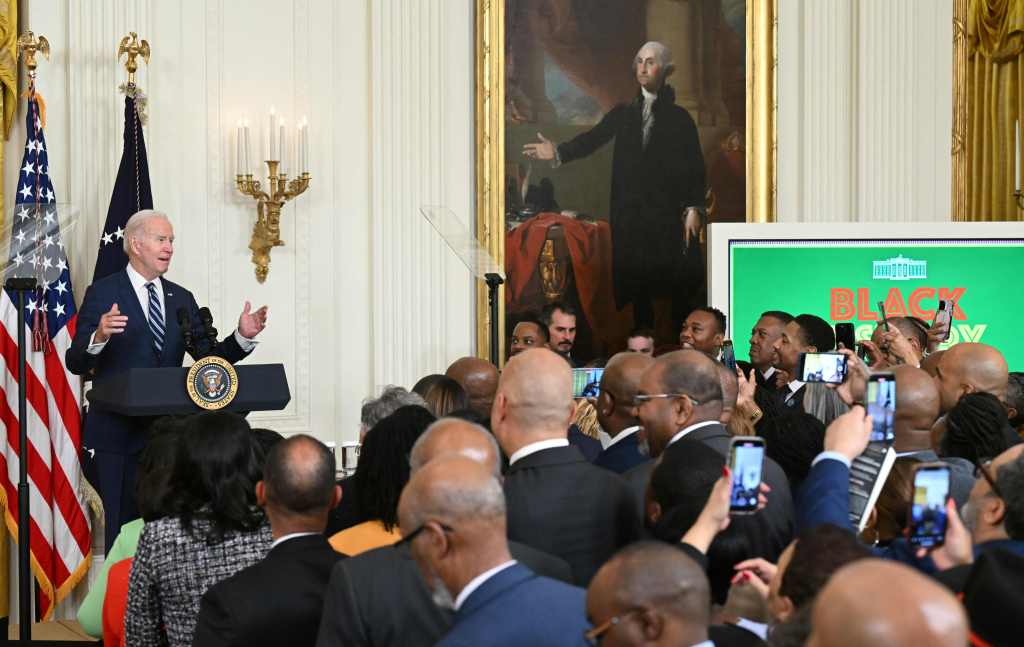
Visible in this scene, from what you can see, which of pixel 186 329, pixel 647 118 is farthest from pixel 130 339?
pixel 647 118

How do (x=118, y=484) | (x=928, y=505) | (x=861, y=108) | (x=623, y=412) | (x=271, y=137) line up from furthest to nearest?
1. (x=861, y=108)
2. (x=271, y=137)
3. (x=118, y=484)
4. (x=623, y=412)
5. (x=928, y=505)

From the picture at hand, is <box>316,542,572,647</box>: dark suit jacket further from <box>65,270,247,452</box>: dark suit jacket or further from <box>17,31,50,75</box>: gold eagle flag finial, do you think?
<box>17,31,50,75</box>: gold eagle flag finial

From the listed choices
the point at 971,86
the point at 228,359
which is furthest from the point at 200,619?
the point at 971,86

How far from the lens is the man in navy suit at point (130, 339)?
20.2ft

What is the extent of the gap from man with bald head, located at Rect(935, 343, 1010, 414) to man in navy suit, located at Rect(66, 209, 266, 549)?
10.3 ft

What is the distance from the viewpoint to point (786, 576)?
Answer: 98.1 inches

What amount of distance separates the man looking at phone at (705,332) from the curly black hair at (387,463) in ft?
13.8

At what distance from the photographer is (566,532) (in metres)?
3.68

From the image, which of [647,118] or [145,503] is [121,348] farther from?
[647,118]

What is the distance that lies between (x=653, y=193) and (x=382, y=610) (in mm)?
7009

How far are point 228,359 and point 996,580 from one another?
4.72 m

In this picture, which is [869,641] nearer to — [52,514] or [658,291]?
[52,514]

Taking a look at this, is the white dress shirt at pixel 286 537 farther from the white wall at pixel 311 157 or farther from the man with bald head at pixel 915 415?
the white wall at pixel 311 157

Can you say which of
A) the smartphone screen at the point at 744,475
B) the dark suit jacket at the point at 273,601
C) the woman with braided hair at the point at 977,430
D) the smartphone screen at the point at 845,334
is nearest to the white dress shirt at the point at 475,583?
the smartphone screen at the point at 744,475
